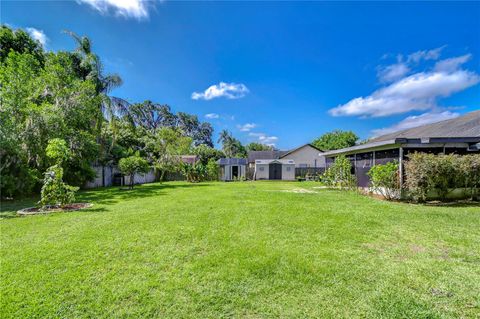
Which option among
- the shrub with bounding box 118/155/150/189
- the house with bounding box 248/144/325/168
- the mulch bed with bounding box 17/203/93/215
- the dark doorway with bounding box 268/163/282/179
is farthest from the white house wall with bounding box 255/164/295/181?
the mulch bed with bounding box 17/203/93/215

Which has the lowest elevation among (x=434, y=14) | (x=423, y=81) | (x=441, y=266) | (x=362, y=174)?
(x=441, y=266)

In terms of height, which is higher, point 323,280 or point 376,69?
point 376,69

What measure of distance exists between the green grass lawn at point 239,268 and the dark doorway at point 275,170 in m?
20.4

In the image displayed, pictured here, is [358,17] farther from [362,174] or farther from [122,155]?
[122,155]

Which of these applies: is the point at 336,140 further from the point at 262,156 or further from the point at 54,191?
the point at 54,191

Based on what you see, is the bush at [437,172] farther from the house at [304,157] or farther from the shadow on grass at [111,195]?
the house at [304,157]

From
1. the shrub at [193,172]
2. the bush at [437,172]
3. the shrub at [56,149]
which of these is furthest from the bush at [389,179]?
the shrub at [193,172]

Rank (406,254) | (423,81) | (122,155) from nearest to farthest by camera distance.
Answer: (406,254)
(423,81)
(122,155)

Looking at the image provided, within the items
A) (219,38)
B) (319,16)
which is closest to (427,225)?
(319,16)

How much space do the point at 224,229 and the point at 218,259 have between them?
5.17 ft

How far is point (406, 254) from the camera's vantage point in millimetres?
3660

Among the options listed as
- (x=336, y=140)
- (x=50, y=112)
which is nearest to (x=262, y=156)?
(x=336, y=140)

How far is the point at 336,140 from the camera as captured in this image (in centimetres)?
3984

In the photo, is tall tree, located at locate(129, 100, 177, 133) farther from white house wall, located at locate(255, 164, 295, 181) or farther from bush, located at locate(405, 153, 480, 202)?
bush, located at locate(405, 153, 480, 202)
